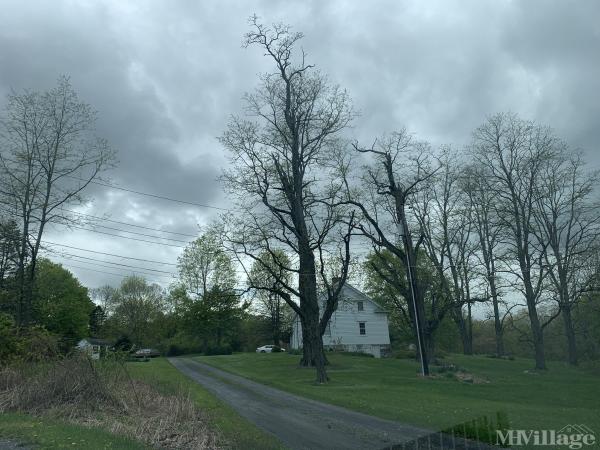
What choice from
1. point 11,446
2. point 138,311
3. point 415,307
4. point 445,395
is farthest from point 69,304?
point 11,446

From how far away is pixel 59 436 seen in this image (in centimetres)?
1037

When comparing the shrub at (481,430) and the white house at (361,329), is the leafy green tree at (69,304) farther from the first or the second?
the shrub at (481,430)

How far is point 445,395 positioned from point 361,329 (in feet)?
153

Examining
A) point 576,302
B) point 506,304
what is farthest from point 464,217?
point 576,302

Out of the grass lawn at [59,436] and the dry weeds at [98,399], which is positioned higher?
the dry weeds at [98,399]

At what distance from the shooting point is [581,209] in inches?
1596

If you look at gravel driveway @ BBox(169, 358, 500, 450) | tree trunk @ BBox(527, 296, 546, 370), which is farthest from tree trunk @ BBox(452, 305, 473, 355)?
gravel driveway @ BBox(169, 358, 500, 450)

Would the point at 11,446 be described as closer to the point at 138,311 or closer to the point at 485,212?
the point at 485,212

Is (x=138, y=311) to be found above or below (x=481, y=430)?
above

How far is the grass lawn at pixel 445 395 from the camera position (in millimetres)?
14278

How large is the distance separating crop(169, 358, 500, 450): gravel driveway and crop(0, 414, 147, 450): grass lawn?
333 cm

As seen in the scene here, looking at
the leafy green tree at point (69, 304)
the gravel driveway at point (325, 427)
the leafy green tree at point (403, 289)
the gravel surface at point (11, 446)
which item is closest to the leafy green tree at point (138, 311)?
the leafy green tree at point (69, 304)

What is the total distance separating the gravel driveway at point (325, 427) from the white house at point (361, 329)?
4650 cm

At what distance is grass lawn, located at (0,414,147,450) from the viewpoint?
9.62 m
